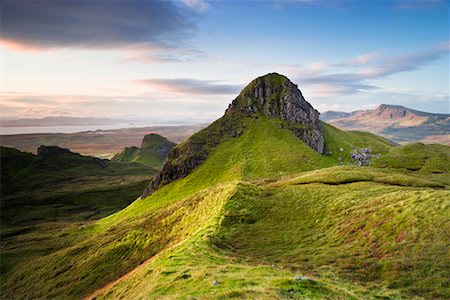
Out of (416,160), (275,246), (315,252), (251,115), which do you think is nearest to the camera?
(315,252)

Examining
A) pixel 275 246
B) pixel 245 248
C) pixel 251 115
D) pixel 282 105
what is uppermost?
pixel 282 105

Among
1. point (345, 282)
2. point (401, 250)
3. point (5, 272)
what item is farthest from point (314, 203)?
point (5, 272)

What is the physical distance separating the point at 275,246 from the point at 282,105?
452 feet

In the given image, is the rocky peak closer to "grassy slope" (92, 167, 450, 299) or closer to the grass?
the grass

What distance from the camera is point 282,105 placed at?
573 feet

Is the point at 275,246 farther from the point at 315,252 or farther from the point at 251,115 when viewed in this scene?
the point at 251,115

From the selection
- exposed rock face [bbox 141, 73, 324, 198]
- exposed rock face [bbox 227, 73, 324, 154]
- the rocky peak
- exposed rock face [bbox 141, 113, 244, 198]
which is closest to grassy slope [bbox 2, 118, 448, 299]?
exposed rock face [bbox 141, 113, 244, 198]

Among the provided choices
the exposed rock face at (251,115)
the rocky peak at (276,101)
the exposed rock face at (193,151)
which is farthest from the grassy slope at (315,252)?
the rocky peak at (276,101)

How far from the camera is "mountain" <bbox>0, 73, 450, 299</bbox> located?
30.6 metres

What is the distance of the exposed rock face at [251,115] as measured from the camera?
154125 millimetres

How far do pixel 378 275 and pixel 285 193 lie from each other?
3494 cm

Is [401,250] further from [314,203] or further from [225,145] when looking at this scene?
[225,145]

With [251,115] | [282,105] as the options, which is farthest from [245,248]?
[282,105]

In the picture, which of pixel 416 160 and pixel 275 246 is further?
pixel 416 160
